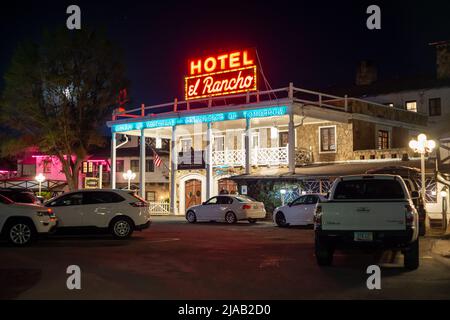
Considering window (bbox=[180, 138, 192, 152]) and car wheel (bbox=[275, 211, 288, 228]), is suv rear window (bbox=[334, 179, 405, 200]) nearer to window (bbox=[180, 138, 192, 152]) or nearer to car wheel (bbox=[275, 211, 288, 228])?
car wheel (bbox=[275, 211, 288, 228])

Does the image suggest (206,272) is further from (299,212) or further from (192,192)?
(192,192)

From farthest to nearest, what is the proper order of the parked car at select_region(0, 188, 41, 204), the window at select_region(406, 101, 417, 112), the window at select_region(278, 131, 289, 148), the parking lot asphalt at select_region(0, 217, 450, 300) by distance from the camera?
1. the window at select_region(406, 101, 417, 112)
2. the window at select_region(278, 131, 289, 148)
3. the parked car at select_region(0, 188, 41, 204)
4. the parking lot asphalt at select_region(0, 217, 450, 300)

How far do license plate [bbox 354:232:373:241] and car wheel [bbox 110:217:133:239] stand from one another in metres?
8.76

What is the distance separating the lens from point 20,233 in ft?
52.2

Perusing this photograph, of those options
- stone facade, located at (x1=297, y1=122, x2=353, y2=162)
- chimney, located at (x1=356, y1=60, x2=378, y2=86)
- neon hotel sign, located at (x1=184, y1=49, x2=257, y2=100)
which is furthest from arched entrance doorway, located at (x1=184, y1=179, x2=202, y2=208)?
chimney, located at (x1=356, y1=60, x2=378, y2=86)

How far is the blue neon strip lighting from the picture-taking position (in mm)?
29886

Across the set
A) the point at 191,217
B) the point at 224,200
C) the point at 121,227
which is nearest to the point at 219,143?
the point at 191,217

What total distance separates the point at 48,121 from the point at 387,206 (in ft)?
115

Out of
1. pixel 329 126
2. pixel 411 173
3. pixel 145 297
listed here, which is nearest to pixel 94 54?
pixel 329 126

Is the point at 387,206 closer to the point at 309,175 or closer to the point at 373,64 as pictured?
the point at 309,175

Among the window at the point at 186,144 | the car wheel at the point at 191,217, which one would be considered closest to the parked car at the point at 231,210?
the car wheel at the point at 191,217

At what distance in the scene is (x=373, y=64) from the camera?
150 ft

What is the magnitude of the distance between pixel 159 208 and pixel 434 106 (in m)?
19.3
